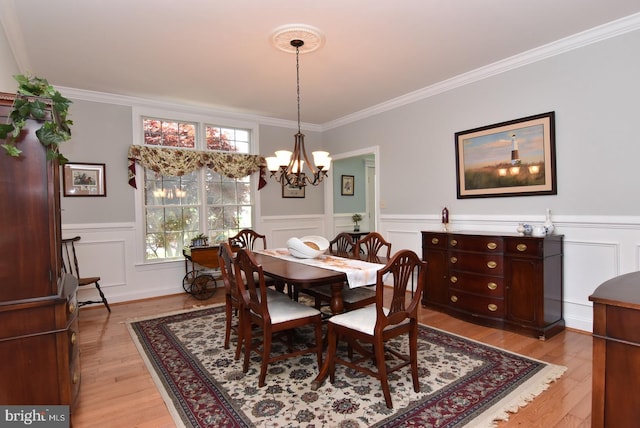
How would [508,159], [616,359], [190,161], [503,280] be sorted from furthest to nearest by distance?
[190,161] < [508,159] < [503,280] < [616,359]

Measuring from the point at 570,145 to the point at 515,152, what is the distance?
460 mm

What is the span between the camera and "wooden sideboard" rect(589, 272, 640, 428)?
1.10 metres

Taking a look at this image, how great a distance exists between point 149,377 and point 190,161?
2.96m

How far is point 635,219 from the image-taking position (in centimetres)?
267

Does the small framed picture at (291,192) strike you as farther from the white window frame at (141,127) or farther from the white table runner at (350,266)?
the white table runner at (350,266)

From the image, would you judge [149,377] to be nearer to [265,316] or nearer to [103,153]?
[265,316]

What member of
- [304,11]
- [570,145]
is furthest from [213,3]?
[570,145]

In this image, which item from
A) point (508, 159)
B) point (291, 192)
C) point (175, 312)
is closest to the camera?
point (508, 159)

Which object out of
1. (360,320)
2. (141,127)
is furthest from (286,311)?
(141,127)

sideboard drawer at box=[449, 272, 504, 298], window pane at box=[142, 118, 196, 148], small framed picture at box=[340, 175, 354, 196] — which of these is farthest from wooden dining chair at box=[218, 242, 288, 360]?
small framed picture at box=[340, 175, 354, 196]

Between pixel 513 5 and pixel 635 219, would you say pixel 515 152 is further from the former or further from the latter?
pixel 513 5

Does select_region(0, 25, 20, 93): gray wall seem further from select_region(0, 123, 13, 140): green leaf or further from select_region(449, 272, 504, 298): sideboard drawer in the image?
select_region(449, 272, 504, 298): sideboard drawer

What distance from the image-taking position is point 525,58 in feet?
10.6

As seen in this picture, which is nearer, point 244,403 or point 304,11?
point 244,403
